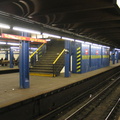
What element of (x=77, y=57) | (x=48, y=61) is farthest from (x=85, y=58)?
(x=48, y=61)

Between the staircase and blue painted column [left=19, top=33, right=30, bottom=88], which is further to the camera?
the staircase

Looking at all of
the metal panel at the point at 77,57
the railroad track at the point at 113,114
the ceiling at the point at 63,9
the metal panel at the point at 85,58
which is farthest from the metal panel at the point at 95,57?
the ceiling at the point at 63,9

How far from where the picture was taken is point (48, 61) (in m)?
11.4

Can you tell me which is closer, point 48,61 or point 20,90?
point 20,90

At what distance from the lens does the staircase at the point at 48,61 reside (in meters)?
10.3

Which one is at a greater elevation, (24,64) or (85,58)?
(85,58)

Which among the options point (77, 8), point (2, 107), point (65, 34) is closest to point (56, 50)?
point (65, 34)

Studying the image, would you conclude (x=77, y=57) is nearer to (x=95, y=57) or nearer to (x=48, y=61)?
(x=48, y=61)

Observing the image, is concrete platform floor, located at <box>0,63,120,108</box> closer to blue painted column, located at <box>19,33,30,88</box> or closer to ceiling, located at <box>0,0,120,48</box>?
blue painted column, located at <box>19,33,30,88</box>

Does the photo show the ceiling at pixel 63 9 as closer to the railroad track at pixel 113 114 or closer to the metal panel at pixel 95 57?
the railroad track at pixel 113 114

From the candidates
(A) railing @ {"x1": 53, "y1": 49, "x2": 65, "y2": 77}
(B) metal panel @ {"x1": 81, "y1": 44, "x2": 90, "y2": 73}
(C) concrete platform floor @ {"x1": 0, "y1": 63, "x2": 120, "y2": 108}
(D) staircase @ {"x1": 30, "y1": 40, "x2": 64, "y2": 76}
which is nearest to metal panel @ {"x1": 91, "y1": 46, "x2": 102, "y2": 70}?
(B) metal panel @ {"x1": 81, "y1": 44, "x2": 90, "y2": 73}

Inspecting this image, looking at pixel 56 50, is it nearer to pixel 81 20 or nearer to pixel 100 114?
pixel 81 20

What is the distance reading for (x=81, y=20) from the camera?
20.6 ft

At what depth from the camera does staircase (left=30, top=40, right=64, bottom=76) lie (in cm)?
1028
